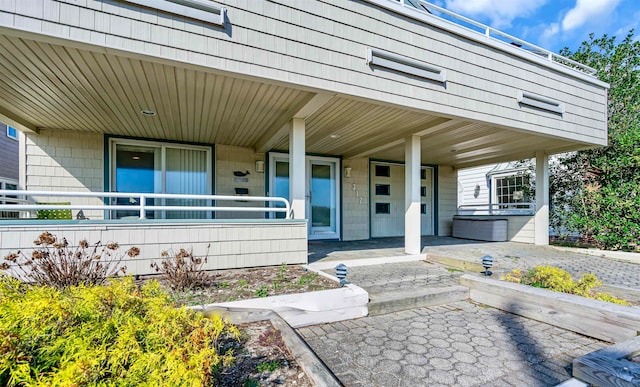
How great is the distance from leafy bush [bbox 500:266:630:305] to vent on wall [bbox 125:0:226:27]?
4.49 metres

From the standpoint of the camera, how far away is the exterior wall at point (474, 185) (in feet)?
36.7

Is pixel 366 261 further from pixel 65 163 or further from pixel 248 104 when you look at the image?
pixel 65 163

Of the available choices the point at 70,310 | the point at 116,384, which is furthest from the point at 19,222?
the point at 116,384

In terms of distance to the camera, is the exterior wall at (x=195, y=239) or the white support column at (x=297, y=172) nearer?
the exterior wall at (x=195, y=239)

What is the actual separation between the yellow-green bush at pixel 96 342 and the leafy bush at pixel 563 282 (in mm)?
3519

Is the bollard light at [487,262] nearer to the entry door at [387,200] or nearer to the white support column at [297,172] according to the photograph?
the white support column at [297,172]

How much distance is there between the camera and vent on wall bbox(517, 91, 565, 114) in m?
5.14

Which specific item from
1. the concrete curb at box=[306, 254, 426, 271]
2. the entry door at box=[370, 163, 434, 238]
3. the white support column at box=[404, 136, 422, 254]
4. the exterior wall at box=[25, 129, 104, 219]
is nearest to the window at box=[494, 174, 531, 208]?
the entry door at box=[370, 163, 434, 238]

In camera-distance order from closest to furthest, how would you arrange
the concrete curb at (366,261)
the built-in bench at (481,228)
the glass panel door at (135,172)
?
the concrete curb at (366,261)
the glass panel door at (135,172)
the built-in bench at (481,228)

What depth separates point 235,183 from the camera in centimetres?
680

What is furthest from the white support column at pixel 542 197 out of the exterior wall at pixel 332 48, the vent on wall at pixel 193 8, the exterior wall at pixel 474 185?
the vent on wall at pixel 193 8

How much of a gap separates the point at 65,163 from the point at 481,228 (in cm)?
998

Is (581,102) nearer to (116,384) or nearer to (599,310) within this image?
(599,310)

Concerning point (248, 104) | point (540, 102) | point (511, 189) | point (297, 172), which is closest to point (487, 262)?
point (297, 172)
